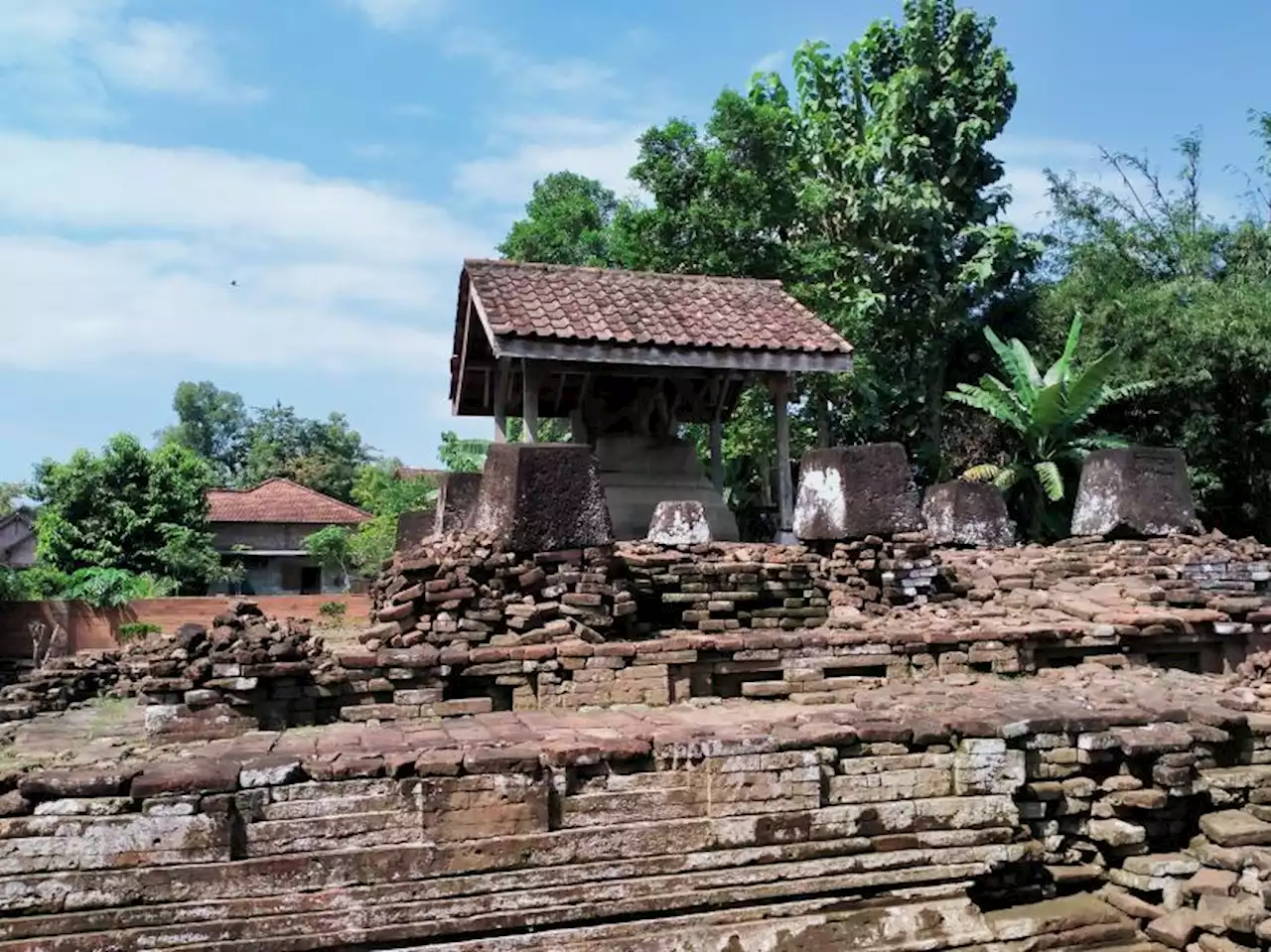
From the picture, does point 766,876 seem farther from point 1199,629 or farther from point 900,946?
point 1199,629

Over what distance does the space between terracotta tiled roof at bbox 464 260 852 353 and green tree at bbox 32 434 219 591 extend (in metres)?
14.7

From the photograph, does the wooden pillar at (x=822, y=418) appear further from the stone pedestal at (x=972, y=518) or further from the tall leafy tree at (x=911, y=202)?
the stone pedestal at (x=972, y=518)

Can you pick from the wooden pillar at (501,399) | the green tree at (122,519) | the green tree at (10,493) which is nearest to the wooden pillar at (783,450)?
the wooden pillar at (501,399)

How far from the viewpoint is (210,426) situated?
5291cm

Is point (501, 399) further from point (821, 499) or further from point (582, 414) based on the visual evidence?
point (821, 499)

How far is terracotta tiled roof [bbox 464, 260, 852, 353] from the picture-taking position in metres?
9.89

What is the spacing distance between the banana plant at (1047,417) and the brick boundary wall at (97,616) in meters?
11.3

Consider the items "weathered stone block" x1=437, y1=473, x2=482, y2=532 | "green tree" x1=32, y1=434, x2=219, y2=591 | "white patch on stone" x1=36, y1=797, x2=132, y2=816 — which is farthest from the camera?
"green tree" x1=32, y1=434, x2=219, y2=591

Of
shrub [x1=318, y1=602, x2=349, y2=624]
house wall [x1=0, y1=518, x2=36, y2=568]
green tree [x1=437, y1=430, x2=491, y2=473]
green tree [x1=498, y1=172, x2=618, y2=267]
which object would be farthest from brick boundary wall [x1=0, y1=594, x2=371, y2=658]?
house wall [x1=0, y1=518, x2=36, y2=568]

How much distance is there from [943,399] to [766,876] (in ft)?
57.5

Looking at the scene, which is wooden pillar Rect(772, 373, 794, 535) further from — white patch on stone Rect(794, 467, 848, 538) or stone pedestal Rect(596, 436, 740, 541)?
white patch on stone Rect(794, 467, 848, 538)

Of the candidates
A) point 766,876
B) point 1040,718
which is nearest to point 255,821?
point 766,876

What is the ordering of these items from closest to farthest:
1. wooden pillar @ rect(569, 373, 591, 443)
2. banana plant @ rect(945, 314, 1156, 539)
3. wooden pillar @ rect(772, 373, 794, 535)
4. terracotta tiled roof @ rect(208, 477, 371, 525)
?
wooden pillar @ rect(569, 373, 591, 443), wooden pillar @ rect(772, 373, 794, 535), banana plant @ rect(945, 314, 1156, 539), terracotta tiled roof @ rect(208, 477, 371, 525)

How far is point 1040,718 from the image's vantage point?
16.0ft
